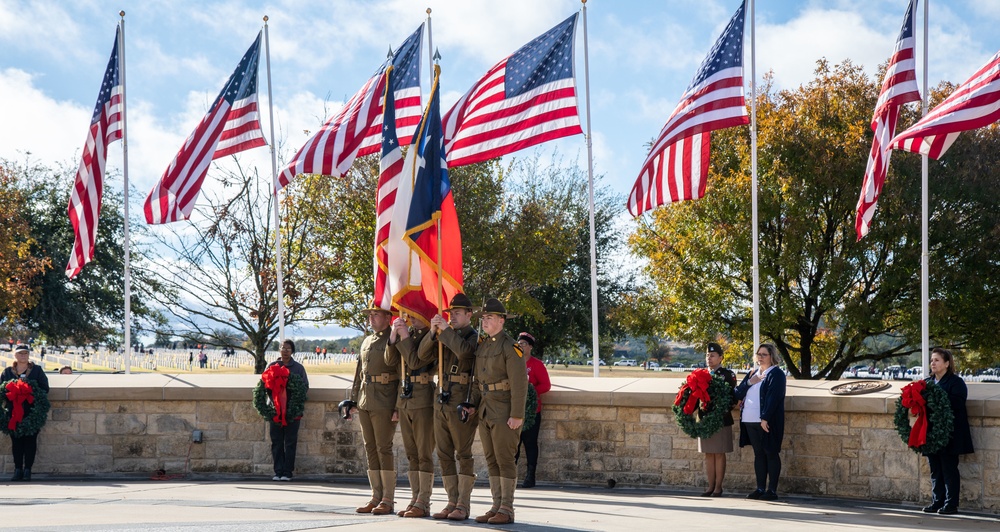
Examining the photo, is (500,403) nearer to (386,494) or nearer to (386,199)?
(386,494)

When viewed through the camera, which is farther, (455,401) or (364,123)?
(364,123)

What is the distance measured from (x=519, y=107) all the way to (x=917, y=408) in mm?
6048

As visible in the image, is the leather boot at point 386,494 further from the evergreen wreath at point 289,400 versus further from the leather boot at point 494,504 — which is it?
the evergreen wreath at point 289,400

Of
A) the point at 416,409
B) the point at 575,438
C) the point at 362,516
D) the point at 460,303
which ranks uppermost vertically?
the point at 460,303

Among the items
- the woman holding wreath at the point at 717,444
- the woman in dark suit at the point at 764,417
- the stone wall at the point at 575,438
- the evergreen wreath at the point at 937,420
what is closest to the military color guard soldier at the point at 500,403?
the woman holding wreath at the point at 717,444

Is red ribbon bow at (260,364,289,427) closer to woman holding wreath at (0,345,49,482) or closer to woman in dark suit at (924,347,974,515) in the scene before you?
woman holding wreath at (0,345,49,482)

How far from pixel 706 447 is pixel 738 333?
14.6 meters

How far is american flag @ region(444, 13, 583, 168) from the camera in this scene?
12773 millimetres

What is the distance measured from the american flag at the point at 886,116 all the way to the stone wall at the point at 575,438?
2.31m

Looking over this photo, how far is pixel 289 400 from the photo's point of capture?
12133mm

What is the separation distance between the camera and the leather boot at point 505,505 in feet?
26.4

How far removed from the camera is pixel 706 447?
10.6 metres

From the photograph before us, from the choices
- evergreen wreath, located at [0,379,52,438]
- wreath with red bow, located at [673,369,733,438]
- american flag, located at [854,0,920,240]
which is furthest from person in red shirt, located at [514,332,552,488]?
evergreen wreath, located at [0,379,52,438]

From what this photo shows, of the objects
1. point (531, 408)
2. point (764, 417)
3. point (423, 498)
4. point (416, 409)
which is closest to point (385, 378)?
point (416, 409)
